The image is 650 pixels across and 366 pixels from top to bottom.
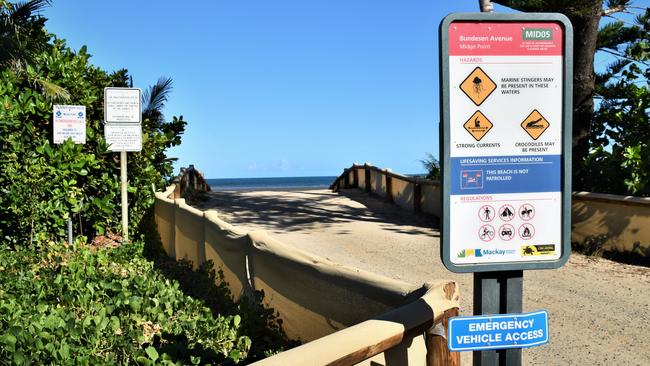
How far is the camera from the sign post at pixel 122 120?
10.1 metres

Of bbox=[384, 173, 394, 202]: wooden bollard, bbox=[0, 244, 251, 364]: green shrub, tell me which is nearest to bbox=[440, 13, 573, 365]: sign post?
bbox=[0, 244, 251, 364]: green shrub

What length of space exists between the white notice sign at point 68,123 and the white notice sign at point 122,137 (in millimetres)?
418

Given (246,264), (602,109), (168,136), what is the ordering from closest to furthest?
1. (246,264)
2. (168,136)
3. (602,109)

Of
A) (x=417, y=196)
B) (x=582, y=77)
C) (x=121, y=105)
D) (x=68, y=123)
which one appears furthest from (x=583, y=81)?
(x=68, y=123)

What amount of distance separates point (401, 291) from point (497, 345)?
1.18 m

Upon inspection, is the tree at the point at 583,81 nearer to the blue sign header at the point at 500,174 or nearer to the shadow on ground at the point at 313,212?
the shadow on ground at the point at 313,212

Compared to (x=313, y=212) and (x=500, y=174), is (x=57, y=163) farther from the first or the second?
(x=500, y=174)

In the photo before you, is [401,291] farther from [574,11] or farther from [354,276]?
[574,11]

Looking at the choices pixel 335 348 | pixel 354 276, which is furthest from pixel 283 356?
pixel 354 276

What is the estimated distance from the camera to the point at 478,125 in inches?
104

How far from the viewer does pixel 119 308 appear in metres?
5.83

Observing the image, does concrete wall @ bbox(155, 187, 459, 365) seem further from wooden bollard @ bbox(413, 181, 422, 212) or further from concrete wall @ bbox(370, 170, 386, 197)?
concrete wall @ bbox(370, 170, 386, 197)

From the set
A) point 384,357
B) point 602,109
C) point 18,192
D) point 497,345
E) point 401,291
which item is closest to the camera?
point 497,345

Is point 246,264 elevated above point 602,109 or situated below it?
below
